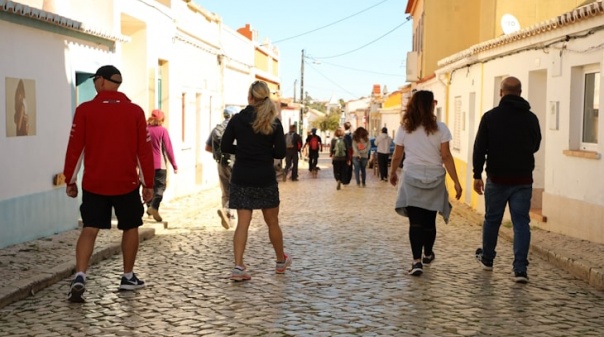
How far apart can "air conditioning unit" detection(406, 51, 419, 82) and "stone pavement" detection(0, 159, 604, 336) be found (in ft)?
69.7

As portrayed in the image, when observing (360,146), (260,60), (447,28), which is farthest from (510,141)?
(260,60)

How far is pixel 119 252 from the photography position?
34.3 ft

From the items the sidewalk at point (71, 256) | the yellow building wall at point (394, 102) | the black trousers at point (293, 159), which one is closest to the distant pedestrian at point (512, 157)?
the sidewalk at point (71, 256)

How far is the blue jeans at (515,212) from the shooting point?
8554 mm

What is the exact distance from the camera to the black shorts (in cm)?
746

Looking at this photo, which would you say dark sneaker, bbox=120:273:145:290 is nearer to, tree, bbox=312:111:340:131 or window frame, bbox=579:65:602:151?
window frame, bbox=579:65:602:151

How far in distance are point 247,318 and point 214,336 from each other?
62 centimetres

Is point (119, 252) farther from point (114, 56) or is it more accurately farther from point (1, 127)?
point (114, 56)

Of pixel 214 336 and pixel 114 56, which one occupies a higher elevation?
pixel 114 56

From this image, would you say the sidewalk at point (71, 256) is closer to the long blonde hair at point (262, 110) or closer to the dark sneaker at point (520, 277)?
the dark sneaker at point (520, 277)

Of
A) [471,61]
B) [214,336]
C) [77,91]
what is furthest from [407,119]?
[471,61]

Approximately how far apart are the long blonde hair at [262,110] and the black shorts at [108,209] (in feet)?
4.51

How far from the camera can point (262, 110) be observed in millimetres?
8523

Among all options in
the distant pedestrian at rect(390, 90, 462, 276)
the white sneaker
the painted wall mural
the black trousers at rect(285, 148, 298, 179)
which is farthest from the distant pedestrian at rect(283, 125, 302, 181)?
the distant pedestrian at rect(390, 90, 462, 276)
